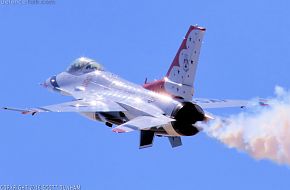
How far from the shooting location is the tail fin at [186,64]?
4312 centimetres

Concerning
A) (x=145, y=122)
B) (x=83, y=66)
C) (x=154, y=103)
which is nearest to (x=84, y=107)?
(x=154, y=103)

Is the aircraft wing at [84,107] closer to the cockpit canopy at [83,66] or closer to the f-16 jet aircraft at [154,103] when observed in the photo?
the f-16 jet aircraft at [154,103]

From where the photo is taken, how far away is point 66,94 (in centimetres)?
4988

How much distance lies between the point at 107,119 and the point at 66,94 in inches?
208

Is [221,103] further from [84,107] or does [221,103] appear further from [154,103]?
[84,107]

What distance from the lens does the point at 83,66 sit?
167 ft

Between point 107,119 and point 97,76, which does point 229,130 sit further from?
point 97,76

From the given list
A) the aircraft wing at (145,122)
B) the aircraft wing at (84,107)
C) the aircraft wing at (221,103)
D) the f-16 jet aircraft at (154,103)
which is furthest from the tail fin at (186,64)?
Result: the aircraft wing at (84,107)

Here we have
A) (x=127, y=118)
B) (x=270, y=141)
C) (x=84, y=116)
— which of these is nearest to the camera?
(x=270, y=141)

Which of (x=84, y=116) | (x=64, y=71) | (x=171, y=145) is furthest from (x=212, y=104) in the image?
(x=64, y=71)

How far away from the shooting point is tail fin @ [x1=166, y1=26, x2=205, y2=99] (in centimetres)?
4312

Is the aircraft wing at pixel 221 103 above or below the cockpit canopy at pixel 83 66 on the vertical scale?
below

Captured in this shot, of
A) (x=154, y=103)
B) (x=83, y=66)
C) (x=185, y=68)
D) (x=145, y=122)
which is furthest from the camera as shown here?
(x=83, y=66)

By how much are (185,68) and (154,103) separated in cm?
229
